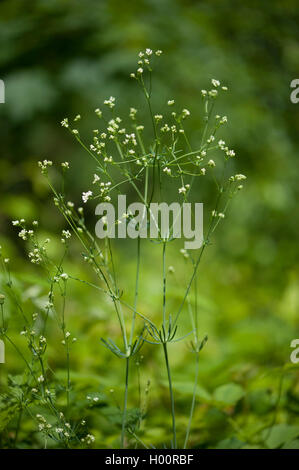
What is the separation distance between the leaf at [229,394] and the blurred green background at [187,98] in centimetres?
Result: 50

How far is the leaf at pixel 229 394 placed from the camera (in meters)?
1.21

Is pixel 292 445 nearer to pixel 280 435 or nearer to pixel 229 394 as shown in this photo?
pixel 280 435

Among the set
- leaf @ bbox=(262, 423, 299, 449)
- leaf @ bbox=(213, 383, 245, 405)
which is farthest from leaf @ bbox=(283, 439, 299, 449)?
leaf @ bbox=(213, 383, 245, 405)

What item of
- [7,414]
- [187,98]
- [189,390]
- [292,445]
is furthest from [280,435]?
[187,98]

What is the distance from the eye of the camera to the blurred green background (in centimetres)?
228

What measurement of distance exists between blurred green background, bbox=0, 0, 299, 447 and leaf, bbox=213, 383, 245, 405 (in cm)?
50

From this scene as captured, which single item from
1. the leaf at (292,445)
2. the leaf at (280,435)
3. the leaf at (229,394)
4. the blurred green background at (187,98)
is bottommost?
the leaf at (292,445)

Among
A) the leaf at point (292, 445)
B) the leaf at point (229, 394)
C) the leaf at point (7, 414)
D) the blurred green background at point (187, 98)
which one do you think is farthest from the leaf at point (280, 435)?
the leaf at point (7, 414)

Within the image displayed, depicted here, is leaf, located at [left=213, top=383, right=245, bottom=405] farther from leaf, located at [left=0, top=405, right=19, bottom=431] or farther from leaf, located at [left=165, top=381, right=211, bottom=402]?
leaf, located at [left=0, top=405, right=19, bottom=431]

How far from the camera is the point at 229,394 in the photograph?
4.09 feet

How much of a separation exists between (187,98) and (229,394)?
202cm

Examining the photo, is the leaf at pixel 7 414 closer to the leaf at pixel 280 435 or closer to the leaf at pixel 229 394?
the leaf at pixel 229 394
